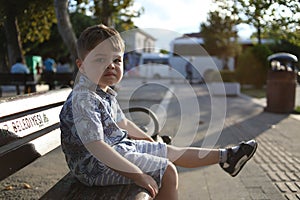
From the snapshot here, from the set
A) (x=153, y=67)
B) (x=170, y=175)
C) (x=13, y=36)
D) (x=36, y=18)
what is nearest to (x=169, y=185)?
(x=170, y=175)

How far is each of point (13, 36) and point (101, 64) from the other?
33.8 feet

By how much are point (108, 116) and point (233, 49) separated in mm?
37028

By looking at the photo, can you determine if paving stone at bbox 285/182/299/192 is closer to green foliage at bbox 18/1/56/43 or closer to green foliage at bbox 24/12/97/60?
green foliage at bbox 18/1/56/43

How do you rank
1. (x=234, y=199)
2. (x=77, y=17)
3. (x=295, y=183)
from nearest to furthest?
1. (x=234, y=199)
2. (x=295, y=183)
3. (x=77, y=17)

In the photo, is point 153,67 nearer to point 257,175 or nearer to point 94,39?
point 257,175

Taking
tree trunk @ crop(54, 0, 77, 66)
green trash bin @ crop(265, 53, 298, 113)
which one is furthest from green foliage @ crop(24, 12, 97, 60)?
tree trunk @ crop(54, 0, 77, 66)

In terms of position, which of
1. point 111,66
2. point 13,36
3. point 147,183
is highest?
point 13,36

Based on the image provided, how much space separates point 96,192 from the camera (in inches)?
82.5

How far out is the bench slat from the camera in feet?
6.44

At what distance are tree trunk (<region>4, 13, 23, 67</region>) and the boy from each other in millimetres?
8142

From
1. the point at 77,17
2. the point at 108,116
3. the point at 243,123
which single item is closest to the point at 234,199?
the point at 108,116

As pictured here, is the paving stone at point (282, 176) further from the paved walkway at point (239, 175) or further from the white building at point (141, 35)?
the white building at point (141, 35)

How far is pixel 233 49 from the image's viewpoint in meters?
37.8

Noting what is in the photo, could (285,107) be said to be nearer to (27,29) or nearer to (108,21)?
(108,21)
